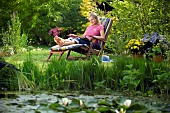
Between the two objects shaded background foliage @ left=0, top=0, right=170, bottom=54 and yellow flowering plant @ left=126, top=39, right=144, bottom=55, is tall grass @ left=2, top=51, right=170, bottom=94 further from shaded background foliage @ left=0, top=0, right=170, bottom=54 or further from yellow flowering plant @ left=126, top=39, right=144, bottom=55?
shaded background foliage @ left=0, top=0, right=170, bottom=54

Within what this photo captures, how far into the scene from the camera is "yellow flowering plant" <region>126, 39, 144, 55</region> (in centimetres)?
843

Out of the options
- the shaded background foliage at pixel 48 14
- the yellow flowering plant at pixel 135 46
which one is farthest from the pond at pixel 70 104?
the shaded background foliage at pixel 48 14

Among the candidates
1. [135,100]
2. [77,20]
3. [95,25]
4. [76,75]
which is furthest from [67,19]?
[135,100]

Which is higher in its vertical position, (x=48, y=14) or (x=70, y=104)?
(x=48, y=14)

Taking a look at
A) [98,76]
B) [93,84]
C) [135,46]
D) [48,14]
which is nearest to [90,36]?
[135,46]

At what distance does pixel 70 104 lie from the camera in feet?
11.5

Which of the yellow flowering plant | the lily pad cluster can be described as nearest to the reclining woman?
the yellow flowering plant

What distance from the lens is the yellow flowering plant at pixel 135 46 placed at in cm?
843

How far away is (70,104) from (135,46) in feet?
16.8

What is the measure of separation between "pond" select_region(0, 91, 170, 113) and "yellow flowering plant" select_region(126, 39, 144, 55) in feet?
13.0

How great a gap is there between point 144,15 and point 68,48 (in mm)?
1571

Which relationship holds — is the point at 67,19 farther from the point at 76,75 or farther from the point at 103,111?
the point at 103,111

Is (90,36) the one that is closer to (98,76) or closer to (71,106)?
(98,76)

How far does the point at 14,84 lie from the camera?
498 centimetres
